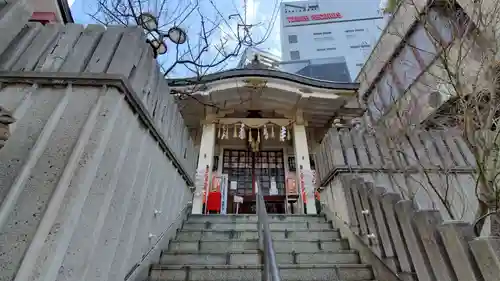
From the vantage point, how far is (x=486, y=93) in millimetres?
2166

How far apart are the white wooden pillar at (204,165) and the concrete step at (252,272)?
446 cm

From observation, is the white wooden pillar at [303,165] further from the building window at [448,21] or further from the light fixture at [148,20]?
the light fixture at [148,20]

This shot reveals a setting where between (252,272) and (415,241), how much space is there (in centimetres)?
131

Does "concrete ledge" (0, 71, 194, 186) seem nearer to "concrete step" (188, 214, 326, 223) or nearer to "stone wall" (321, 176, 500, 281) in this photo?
"stone wall" (321, 176, 500, 281)

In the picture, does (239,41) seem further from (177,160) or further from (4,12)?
(4,12)

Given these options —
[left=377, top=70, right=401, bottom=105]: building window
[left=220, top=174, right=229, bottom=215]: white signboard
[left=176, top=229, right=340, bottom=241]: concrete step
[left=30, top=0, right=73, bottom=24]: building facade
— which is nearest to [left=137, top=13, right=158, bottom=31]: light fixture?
[left=30, top=0, right=73, bottom=24]: building facade

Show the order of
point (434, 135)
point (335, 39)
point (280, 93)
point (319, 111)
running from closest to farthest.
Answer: point (434, 135)
point (280, 93)
point (319, 111)
point (335, 39)

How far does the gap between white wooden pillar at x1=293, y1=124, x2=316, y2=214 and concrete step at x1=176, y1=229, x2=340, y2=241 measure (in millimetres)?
3522

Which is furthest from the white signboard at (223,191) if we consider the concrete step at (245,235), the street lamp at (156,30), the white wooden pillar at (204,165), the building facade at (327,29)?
the building facade at (327,29)

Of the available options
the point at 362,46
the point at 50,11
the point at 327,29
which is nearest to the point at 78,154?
the point at 50,11

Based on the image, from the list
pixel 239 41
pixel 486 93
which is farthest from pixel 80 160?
pixel 239 41

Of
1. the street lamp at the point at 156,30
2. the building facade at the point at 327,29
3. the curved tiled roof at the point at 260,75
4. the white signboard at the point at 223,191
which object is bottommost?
the white signboard at the point at 223,191

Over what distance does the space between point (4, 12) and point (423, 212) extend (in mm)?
3082

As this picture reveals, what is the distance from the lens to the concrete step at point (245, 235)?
124 inches
